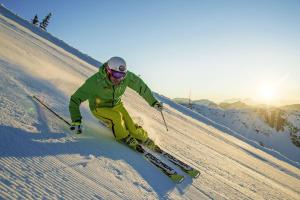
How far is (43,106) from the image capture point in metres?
5.80

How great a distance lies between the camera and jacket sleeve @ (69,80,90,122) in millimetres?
5488

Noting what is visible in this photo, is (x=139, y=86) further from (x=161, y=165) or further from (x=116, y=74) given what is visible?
(x=161, y=165)

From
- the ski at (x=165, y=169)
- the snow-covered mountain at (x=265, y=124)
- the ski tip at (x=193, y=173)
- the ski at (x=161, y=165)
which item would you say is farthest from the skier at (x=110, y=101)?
the snow-covered mountain at (x=265, y=124)

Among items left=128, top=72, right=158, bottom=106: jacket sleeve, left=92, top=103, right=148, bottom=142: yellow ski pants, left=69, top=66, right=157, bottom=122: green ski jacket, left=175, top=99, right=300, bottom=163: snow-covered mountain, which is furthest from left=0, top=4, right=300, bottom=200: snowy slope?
left=175, top=99, right=300, bottom=163: snow-covered mountain

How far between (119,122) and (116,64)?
118 centimetres

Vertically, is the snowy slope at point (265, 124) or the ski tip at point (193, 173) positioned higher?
the snowy slope at point (265, 124)

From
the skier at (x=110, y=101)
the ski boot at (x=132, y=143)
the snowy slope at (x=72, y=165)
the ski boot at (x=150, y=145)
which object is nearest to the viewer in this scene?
the snowy slope at (x=72, y=165)

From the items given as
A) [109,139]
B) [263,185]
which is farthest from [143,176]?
[263,185]

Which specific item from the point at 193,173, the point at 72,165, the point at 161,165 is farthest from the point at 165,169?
the point at 72,165

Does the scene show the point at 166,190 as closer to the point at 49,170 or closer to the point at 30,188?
the point at 49,170

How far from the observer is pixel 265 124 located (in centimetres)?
6988

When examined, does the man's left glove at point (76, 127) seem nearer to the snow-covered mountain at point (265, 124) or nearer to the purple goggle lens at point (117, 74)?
the purple goggle lens at point (117, 74)

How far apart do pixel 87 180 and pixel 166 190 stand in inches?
52.1

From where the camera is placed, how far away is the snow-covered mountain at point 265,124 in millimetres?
65156
